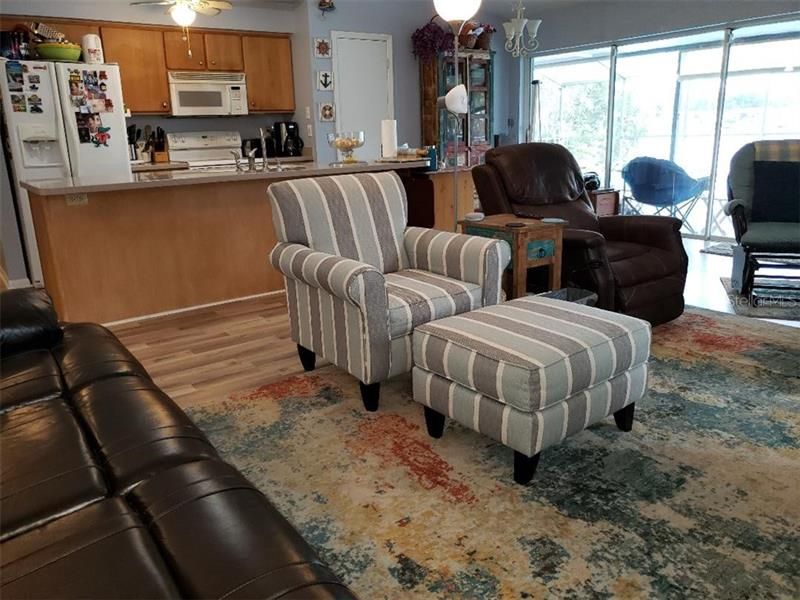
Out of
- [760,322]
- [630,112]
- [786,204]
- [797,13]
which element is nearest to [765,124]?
[797,13]

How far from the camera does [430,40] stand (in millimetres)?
6484

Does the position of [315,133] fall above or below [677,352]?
above

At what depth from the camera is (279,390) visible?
267cm

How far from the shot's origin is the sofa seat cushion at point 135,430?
3.86ft

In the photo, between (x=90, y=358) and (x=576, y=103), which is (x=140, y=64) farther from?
(x=576, y=103)

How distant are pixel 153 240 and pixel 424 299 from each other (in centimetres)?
215

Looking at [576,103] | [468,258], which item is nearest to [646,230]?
[468,258]

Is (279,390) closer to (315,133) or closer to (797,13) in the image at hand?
(315,133)

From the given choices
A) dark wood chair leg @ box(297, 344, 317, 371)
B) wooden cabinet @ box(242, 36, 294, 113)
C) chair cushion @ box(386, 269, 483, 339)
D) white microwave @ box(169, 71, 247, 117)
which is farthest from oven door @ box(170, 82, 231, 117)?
chair cushion @ box(386, 269, 483, 339)

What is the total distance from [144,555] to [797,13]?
252 inches

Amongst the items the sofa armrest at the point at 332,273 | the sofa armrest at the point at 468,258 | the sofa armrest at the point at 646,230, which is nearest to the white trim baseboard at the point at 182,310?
the sofa armrest at the point at 332,273

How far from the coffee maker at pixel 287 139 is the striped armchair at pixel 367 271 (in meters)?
3.65

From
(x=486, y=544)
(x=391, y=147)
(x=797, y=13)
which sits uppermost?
(x=797, y=13)

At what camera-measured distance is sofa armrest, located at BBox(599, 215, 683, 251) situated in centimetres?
335
